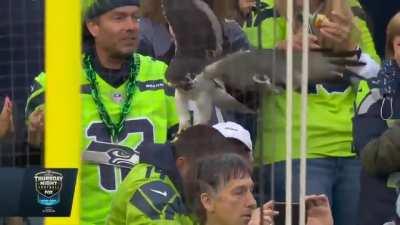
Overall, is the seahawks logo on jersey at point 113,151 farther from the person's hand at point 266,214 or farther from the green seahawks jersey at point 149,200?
the person's hand at point 266,214

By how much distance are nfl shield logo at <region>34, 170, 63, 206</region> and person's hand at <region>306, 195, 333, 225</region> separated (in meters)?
0.75

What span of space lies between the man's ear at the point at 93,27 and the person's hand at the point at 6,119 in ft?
1.07

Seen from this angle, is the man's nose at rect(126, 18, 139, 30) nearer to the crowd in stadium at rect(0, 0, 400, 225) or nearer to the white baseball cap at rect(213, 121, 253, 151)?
the crowd in stadium at rect(0, 0, 400, 225)

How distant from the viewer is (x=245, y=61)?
12.3 ft

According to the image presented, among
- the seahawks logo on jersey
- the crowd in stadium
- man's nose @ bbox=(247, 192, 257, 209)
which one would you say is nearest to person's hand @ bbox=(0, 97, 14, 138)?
the crowd in stadium

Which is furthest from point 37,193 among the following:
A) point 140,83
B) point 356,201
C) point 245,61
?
point 356,201

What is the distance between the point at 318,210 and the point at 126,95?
2.27 ft

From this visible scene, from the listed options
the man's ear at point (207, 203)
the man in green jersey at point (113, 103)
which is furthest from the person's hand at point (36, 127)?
the man's ear at point (207, 203)

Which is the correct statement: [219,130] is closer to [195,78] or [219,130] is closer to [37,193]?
[195,78]

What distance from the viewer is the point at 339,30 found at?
3898 millimetres

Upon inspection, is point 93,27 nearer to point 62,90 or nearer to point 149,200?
point 62,90

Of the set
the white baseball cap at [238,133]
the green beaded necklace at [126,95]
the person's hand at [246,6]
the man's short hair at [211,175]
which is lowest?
the man's short hair at [211,175]

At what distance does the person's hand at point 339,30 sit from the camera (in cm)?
387

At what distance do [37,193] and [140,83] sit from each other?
488 millimetres
